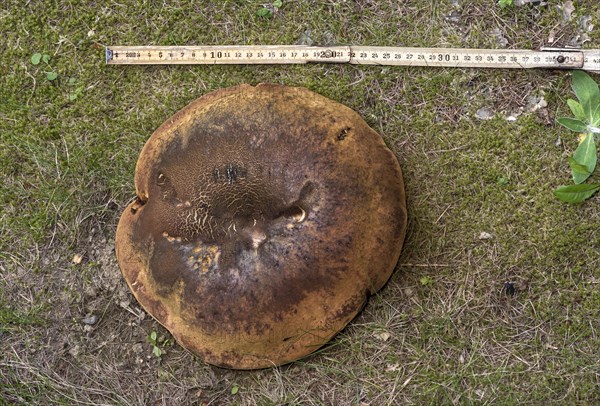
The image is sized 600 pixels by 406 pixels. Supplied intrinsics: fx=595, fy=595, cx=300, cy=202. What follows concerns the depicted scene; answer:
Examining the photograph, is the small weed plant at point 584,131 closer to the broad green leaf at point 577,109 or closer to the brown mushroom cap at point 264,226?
the broad green leaf at point 577,109

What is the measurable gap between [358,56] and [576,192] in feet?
4.40

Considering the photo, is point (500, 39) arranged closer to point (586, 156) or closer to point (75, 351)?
point (586, 156)

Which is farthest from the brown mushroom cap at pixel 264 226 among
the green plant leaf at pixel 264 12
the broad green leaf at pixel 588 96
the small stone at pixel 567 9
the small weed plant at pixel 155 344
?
the small stone at pixel 567 9

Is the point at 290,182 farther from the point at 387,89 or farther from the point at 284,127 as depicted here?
the point at 387,89

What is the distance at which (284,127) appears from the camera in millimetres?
2736

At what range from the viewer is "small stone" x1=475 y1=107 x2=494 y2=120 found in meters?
3.19

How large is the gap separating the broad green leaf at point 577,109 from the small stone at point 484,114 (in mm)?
387

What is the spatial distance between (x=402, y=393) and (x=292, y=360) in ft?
2.03

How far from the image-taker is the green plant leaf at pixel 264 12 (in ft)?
10.8

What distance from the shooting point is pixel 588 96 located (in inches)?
121

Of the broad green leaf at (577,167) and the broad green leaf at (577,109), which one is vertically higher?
the broad green leaf at (577,109)

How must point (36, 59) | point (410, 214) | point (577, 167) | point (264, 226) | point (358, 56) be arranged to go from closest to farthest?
point (264, 226), point (577, 167), point (410, 214), point (358, 56), point (36, 59)

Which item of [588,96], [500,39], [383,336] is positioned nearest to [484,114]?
[500,39]

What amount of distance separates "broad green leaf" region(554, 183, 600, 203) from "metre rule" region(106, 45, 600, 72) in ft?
2.06
